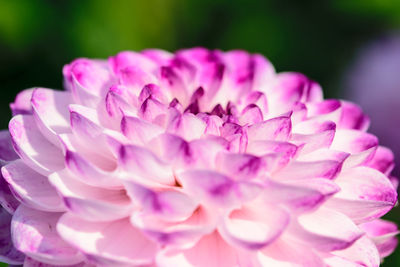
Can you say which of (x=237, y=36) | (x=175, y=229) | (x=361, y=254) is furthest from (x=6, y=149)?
(x=237, y=36)

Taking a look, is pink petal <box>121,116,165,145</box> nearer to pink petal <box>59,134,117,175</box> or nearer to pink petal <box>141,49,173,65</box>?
pink petal <box>59,134,117,175</box>

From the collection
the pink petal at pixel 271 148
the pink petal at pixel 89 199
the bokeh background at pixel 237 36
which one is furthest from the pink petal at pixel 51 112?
the bokeh background at pixel 237 36

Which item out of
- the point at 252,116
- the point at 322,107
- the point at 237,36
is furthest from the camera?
the point at 237,36

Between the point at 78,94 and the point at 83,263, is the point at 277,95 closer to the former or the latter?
the point at 78,94

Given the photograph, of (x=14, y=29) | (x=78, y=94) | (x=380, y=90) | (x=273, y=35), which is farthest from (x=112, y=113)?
(x=380, y=90)

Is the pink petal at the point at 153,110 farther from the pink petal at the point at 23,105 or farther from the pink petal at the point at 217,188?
the pink petal at the point at 23,105

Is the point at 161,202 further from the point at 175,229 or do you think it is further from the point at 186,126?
the point at 186,126
